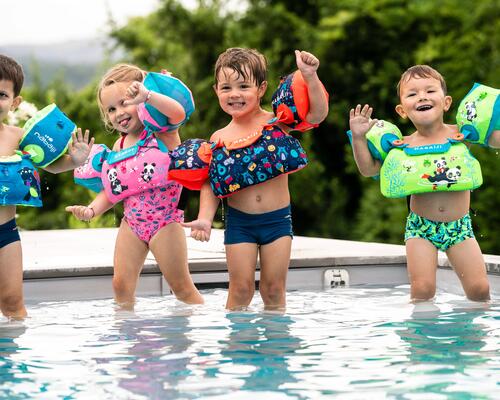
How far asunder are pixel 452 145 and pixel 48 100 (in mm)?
8829

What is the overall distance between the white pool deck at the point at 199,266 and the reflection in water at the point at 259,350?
1393 mm

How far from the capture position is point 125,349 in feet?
14.5

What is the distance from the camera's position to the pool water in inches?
143

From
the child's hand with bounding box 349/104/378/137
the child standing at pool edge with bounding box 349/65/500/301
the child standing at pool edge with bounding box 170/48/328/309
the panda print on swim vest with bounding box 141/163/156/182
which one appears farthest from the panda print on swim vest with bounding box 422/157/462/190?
the panda print on swim vest with bounding box 141/163/156/182

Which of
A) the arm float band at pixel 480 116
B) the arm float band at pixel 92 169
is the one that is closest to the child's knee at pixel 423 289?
the arm float band at pixel 480 116

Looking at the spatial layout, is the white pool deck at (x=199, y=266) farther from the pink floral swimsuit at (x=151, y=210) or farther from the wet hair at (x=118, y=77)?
the wet hair at (x=118, y=77)

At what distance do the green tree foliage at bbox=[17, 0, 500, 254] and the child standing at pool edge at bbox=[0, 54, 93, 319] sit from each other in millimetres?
6151

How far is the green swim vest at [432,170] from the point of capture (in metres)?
5.40

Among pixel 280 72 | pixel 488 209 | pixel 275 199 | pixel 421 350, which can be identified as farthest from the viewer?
pixel 280 72

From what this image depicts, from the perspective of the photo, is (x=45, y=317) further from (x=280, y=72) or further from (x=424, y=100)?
(x=280, y=72)

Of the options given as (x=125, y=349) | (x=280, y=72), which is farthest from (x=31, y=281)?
(x=280, y=72)

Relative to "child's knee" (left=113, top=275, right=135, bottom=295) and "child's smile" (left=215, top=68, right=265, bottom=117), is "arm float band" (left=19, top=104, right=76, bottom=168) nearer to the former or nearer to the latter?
"child's knee" (left=113, top=275, right=135, bottom=295)

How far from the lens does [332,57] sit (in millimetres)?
12844

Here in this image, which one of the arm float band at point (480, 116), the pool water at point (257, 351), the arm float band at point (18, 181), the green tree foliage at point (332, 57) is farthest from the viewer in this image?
the green tree foliage at point (332, 57)
